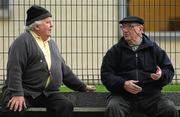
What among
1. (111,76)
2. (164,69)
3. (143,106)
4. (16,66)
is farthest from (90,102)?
(16,66)

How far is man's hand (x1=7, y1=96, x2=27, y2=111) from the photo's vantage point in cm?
713

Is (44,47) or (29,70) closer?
(29,70)

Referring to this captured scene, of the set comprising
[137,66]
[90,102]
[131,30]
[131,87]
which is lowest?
[90,102]

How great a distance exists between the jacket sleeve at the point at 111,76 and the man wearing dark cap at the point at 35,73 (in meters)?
0.47

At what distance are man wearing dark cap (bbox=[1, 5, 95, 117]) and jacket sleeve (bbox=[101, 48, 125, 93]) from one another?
472 mm

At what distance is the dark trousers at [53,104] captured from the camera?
7.35 metres

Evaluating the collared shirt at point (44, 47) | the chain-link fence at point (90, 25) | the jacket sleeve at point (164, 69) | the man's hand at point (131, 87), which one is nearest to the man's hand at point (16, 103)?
the collared shirt at point (44, 47)

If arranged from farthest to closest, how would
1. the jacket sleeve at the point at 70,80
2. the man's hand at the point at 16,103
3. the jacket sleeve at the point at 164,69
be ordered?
the jacket sleeve at the point at 70,80 → the jacket sleeve at the point at 164,69 → the man's hand at the point at 16,103

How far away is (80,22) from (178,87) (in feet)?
6.60

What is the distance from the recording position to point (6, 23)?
11305mm

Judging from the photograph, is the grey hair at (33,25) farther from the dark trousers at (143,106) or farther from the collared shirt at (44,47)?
the dark trousers at (143,106)

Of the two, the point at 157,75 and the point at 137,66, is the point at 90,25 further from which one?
the point at 157,75

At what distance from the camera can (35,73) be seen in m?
7.38

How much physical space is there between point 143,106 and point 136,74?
0.35 m
